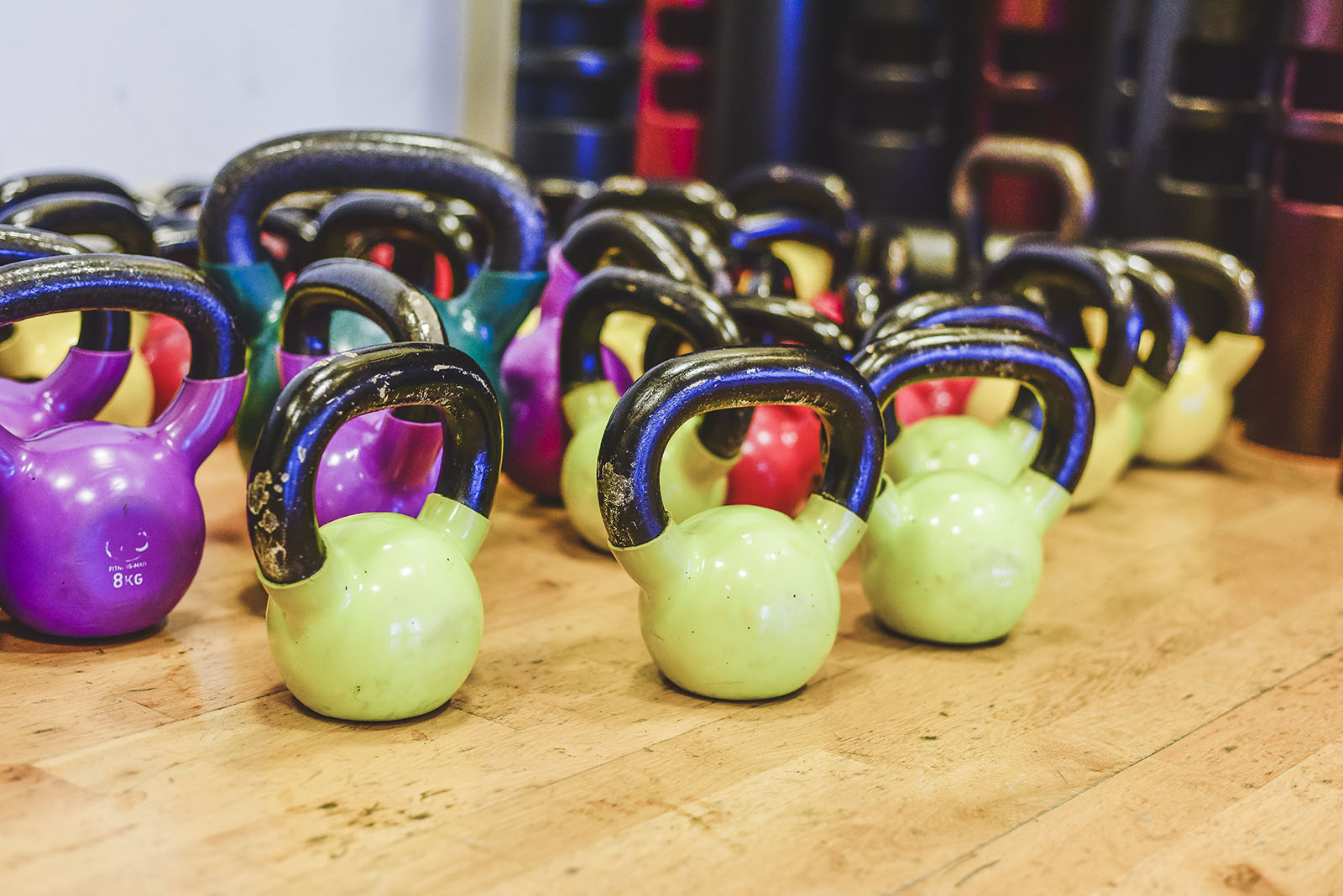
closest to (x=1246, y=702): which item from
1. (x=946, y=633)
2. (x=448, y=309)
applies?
(x=946, y=633)

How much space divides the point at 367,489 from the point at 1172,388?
3.73ft

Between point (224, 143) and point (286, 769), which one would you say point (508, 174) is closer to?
point (286, 769)

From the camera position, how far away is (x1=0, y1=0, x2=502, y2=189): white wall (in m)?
2.62

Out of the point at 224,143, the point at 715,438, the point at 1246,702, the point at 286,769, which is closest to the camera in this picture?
the point at 286,769

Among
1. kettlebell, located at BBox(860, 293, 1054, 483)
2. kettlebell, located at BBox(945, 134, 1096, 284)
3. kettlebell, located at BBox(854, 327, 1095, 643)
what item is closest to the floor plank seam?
kettlebell, located at BBox(854, 327, 1095, 643)

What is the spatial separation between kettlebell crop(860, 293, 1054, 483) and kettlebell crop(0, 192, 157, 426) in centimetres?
81

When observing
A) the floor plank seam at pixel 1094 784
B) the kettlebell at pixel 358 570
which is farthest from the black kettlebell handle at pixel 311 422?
A: the floor plank seam at pixel 1094 784

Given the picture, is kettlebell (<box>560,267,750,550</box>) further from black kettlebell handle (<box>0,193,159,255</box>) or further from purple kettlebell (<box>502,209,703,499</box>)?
black kettlebell handle (<box>0,193,159,255</box>)

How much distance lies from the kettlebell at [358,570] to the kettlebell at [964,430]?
0.52 m

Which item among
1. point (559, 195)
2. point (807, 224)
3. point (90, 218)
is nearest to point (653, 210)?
point (807, 224)

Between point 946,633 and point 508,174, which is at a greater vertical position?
point 508,174

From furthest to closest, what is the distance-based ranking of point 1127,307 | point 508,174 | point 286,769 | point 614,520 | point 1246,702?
point 1127,307
point 508,174
point 1246,702
point 614,520
point 286,769

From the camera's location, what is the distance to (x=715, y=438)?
1.39 m

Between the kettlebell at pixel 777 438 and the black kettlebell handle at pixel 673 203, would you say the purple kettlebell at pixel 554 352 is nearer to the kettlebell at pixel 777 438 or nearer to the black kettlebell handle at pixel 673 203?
the kettlebell at pixel 777 438
